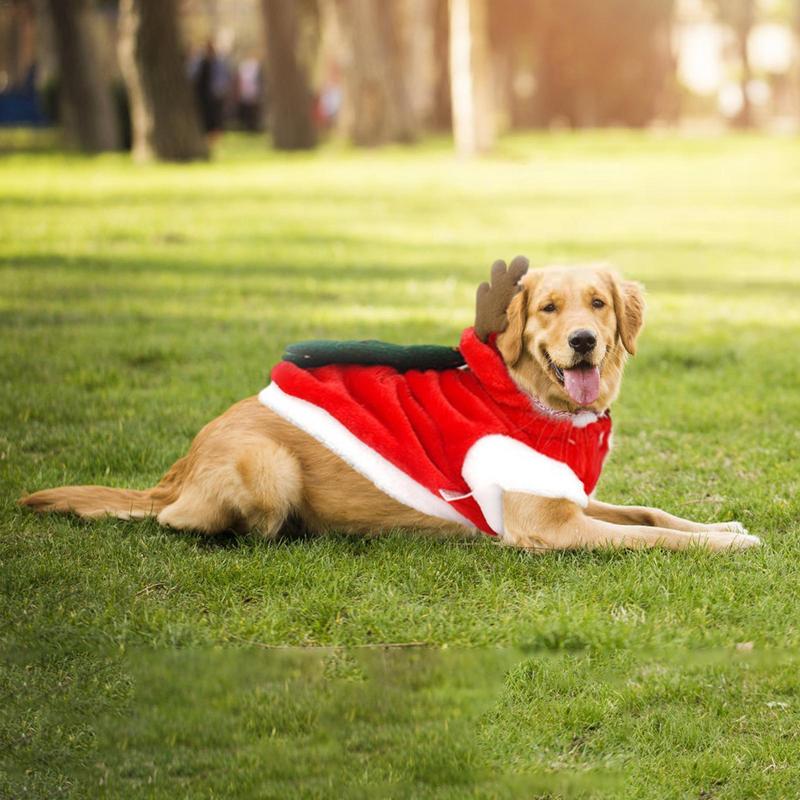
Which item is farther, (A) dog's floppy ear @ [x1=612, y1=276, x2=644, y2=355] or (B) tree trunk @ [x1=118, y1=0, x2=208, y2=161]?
(B) tree trunk @ [x1=118, y1=0, x2=208, y2=161]

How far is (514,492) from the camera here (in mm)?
5367

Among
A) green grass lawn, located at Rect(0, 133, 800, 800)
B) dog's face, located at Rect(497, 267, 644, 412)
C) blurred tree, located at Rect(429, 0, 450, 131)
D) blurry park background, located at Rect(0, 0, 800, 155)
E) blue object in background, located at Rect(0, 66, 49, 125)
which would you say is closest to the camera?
green grass lawn, located at Rect(0, 133, 800, 800)

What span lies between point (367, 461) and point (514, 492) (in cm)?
67

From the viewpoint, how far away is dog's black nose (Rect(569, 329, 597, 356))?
5402 millimetres

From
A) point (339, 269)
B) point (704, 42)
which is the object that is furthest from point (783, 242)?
point (704, 42)

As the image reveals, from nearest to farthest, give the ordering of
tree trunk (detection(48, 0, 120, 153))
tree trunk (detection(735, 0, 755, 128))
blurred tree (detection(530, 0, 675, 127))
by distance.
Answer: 1. tree trunk (detection(48, 0, 120, 153))
2. tree trunk (detection(735, 0, 755, 128))
3. blurred tree (detection(530, 0, 675, 127))

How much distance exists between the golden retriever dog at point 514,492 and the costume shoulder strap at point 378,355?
27cm

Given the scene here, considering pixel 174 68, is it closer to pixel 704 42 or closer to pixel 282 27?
pixel 282 27

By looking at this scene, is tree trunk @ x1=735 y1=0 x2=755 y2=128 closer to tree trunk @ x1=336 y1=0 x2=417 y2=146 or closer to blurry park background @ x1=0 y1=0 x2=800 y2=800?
tree trunk @ x1=336 y1=0 x2=417 y2=146

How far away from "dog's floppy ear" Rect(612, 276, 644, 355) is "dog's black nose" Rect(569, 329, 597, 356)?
14.0 inches

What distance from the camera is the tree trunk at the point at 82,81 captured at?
27.4 m

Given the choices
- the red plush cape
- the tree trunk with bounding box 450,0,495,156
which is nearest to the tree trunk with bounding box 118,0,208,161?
the tree trunk with bounding box 450,0,495,156

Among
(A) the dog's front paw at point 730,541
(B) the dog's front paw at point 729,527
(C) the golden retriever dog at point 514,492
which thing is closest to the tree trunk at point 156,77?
(C) the golden retriever dog at point 514,492

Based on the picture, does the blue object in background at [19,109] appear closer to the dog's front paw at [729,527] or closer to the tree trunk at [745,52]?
the tree trunk at [745,52]
